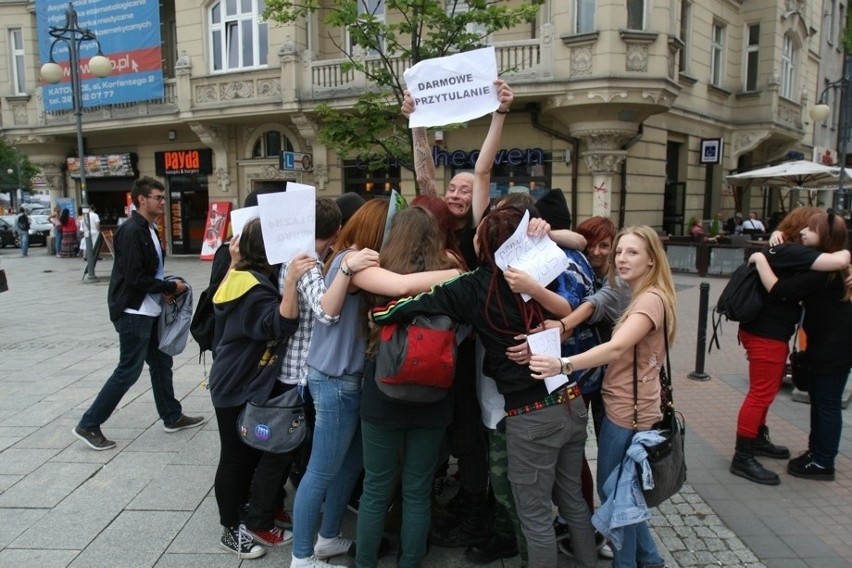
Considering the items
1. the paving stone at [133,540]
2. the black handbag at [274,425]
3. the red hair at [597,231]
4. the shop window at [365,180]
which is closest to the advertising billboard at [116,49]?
the shop window at [365,180]

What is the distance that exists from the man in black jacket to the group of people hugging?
4.69ft

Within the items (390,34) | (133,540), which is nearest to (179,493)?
(133,540)

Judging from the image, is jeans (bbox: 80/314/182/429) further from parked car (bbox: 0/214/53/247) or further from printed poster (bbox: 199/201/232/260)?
parked car (bbox: 0/214/53/247)

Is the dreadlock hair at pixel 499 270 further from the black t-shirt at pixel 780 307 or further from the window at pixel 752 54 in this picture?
the window at pixel 752 54

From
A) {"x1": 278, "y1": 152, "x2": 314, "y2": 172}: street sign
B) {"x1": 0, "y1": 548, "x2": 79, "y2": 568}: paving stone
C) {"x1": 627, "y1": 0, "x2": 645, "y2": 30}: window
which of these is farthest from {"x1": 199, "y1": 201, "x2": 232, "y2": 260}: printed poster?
{"x1": 0, "y1": 548, "x2": 79, "y2": 568}: paving stone

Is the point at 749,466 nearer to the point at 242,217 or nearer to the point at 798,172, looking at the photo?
the point at 242,217

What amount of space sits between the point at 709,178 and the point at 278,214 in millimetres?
19387

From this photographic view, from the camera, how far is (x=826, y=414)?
3986 millimetres

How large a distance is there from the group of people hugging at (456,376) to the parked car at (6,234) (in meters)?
29.8

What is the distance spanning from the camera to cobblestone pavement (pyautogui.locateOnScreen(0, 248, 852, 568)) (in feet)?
10.5

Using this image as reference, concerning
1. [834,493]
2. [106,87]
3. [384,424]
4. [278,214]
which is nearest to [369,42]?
[278,214]

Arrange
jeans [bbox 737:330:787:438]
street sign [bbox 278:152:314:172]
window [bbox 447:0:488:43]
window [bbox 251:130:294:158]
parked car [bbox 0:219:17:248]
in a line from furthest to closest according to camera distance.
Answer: parked car [bbox 0:219:17:248] < window [bbox 251:130:294:158] < street sign [bbox 278:152:314:172] < window [bbox 447:0:488:43] < jeans [bbox 737:330:787:438]

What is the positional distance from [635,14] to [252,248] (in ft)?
46.2

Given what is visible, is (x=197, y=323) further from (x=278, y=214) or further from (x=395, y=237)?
(x=395, y=237)
